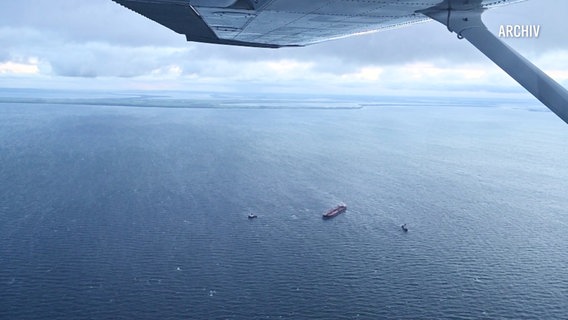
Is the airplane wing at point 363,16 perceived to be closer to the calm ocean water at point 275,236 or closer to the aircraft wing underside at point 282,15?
the aircraft wing underside at point 282,15

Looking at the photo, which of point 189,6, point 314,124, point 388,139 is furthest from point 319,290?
point 314,124

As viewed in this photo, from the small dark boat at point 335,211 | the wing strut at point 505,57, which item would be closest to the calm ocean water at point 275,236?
the small dark boat at point 335,211

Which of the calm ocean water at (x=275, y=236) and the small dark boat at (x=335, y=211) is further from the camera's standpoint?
the small dark boat at (x=335, y=211)

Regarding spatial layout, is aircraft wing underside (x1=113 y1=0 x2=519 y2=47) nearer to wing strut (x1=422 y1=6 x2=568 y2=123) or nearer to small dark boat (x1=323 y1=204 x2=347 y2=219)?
wing strut (x1=422 y1=6 x2=568 y2=123)

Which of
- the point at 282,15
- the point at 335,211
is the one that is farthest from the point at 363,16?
the point at 335,211

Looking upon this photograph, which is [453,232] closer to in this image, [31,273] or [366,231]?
[366,231]

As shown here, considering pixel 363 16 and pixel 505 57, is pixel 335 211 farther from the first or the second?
pixel 505 57
